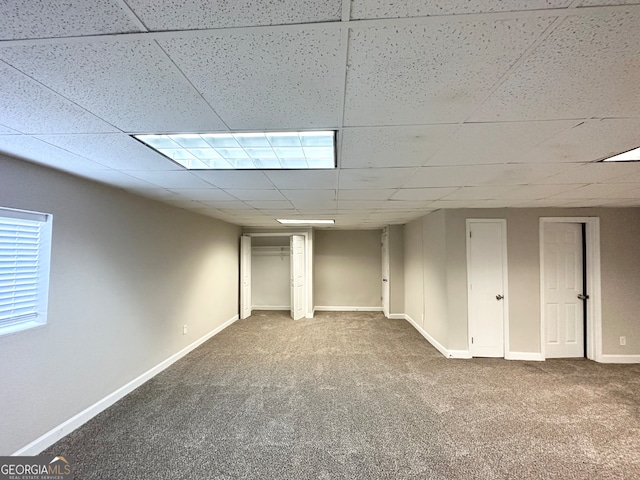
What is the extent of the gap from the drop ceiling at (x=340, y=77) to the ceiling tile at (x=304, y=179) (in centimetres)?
34

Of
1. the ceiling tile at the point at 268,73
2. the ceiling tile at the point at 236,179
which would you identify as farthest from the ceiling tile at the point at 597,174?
the ceiling tile at the point at 236,179

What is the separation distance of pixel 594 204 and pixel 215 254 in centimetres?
608

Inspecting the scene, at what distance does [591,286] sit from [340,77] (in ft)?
16.7

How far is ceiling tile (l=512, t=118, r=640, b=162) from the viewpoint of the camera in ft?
4.82

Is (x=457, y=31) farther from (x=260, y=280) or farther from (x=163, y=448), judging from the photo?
(x=260, y=280)

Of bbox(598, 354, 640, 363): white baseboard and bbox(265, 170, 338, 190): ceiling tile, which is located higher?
bbox(265, 170, 338, 190): ceiling tile

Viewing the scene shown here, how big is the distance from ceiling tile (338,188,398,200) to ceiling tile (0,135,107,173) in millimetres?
2207

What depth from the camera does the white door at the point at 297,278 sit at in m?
6.59

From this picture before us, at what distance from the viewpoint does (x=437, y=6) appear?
786mm

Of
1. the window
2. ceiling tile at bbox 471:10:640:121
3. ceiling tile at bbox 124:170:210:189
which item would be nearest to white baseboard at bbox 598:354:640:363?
ceiling tile at bbox 471:10:640:121

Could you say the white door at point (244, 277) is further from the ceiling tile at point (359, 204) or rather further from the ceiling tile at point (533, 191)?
the ceiling tile at point (533, 191)

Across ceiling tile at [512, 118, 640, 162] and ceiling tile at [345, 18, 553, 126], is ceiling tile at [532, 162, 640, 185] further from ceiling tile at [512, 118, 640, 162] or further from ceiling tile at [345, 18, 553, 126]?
ceiling tile at [345, 18, 553, 126]

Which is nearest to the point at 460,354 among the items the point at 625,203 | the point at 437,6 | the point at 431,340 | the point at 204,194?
the point at 431,340

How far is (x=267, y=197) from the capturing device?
3.33 metres
